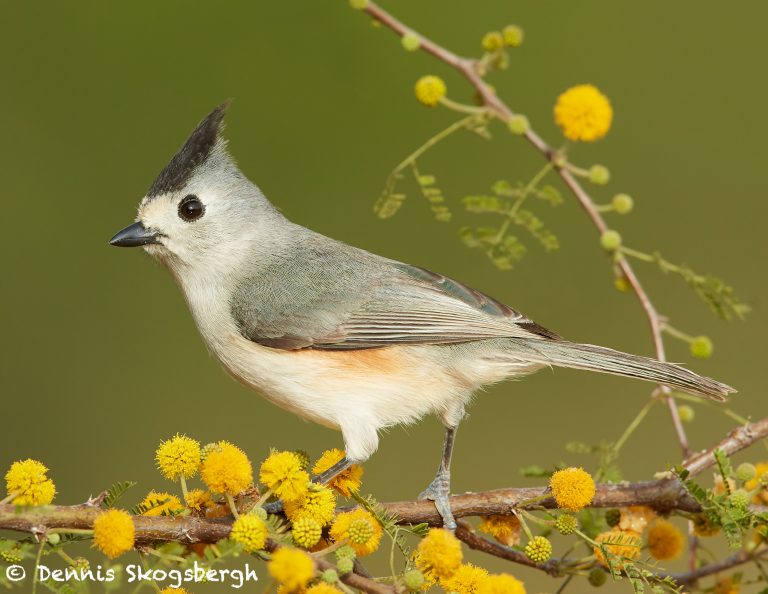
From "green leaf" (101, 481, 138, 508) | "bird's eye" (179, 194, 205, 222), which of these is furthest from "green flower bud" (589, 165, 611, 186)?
"bird's eye" (179, 194, 205, 222)

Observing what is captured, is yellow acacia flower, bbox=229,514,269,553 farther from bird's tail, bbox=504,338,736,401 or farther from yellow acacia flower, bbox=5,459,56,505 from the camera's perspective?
bird's tail, bbox=504,338,736,401

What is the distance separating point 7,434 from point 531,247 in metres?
2.36

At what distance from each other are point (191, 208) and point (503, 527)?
119 centimetres

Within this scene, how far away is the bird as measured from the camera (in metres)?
2.37

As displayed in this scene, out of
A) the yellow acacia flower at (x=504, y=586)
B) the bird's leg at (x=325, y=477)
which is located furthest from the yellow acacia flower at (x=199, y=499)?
the yellow acacia flower at (x=504, y=586)

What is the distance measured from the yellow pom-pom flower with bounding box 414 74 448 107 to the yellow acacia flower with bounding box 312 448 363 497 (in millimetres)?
676

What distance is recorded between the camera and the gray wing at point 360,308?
243cm

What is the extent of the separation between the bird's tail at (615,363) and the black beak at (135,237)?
966 mm

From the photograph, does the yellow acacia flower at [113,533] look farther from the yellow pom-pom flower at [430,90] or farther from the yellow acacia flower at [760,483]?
the yellow acacia flower at [760,483]

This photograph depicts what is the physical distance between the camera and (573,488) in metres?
1.70

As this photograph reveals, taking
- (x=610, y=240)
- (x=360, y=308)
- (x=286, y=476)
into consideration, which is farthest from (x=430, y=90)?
(x=360, y=308)

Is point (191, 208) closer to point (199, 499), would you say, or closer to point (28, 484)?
point (199, 499)

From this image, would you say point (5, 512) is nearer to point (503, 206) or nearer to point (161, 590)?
point (161, 590)

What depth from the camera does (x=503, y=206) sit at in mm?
1971
